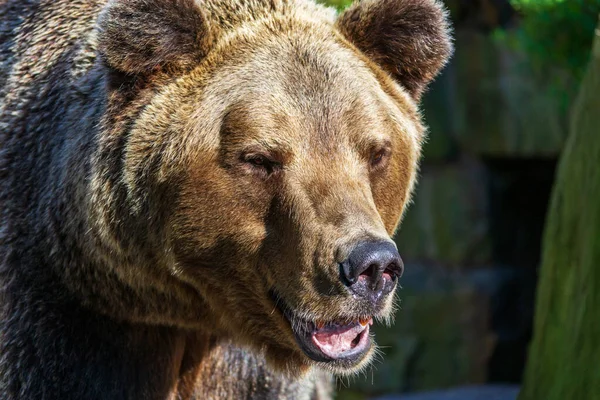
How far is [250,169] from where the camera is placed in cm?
462

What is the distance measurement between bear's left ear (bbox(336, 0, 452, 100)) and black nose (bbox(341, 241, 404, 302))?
4.41ft

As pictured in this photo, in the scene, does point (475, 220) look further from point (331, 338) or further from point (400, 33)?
point (331, 338)

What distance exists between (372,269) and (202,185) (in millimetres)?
942

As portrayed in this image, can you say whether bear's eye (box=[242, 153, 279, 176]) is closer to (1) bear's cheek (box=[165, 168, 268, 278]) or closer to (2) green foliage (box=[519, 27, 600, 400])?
(1) bear's cheek (box=[165, 168, 268, 278])

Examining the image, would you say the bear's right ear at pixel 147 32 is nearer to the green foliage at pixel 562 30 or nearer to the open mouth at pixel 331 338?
the open mouth at pixel 331 338

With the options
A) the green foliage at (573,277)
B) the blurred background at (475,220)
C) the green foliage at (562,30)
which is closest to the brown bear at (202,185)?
the green foliage at (573,277)

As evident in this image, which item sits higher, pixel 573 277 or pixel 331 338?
pixel 331 338

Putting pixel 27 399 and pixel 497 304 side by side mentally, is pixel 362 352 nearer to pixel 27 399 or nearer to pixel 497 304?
pixel 27 399

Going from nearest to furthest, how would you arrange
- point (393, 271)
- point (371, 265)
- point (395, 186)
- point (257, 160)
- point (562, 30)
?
1. point (371, 265)
2. point (393, 271)
3. point (257, 160)
4. point (395, 186)
5. point (562, 30)

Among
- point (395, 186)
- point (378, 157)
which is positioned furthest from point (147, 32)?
point (395, 186)

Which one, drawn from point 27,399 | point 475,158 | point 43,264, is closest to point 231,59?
point 43,264

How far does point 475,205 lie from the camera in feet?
43.0

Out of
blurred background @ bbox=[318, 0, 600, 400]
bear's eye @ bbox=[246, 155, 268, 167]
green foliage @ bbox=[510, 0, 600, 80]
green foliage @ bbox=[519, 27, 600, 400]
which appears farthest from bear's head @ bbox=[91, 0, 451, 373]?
blurred background @ bbox=[318, 0, 600, 400]

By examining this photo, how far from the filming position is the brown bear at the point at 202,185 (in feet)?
15.0
